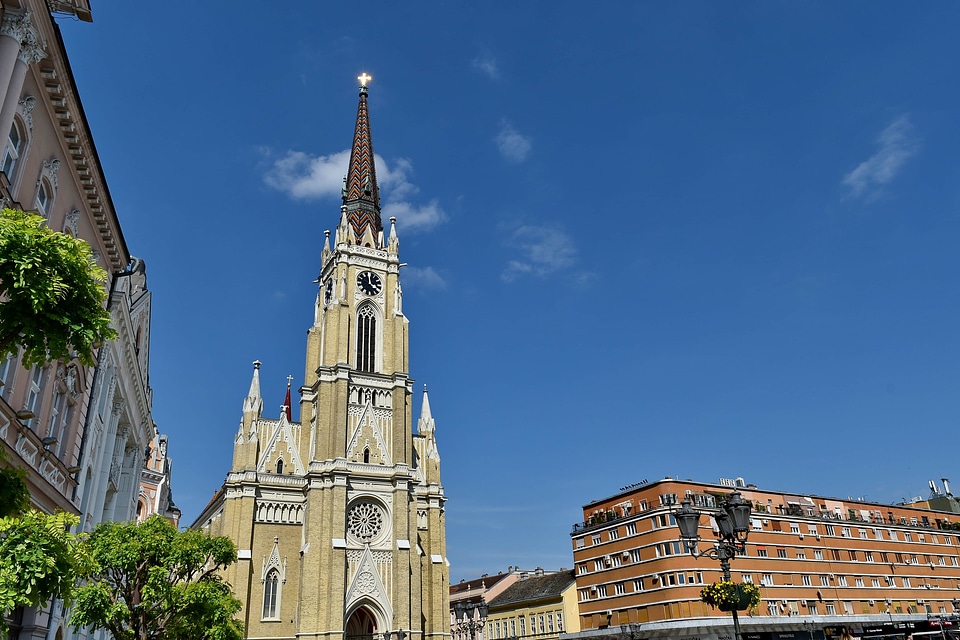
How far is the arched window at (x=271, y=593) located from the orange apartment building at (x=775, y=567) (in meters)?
27.0

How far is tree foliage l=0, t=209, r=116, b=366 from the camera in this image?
26.5 feet

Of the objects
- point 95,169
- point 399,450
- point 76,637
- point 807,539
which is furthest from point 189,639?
point 807,539

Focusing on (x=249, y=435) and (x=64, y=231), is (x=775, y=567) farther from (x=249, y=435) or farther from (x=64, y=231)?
(x=64, y=231)

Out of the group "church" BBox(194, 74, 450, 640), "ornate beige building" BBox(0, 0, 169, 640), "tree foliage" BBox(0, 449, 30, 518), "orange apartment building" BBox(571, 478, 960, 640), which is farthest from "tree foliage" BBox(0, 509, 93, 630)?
"orange apartment building" BBox(571, 478, 960, 640)

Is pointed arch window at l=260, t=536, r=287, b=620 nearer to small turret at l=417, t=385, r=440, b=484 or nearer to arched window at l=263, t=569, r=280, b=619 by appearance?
arched window at l=263, t=569, r=280, b=619

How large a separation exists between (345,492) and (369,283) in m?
19.9

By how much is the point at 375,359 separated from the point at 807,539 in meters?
40.9

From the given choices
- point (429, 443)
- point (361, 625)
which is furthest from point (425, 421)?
point (361, 625)

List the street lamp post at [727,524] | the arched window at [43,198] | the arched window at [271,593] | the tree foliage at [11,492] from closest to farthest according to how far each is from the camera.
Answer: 1. the tree foliage at [11,492]
2. the street lamp post at [727,524]
3. the arched window at [43,198]
4. the arched window at [271,593]

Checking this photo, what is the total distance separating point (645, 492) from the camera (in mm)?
61188

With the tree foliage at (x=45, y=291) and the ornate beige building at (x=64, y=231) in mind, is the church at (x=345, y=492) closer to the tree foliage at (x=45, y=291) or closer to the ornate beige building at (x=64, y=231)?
the ornate beige building at (x=64, y=231)

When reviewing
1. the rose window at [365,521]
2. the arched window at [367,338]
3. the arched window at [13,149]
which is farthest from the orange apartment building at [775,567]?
the arched window at [13,149]

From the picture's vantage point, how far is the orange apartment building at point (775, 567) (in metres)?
55.2

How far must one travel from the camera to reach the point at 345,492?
5438 cm
